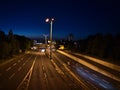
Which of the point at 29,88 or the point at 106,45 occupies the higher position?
the point at 106,45

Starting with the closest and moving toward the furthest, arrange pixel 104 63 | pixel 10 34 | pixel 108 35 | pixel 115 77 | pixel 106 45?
pixel 115 77 < pixel 104 63 < pixel 106 45 < pixel 108 35 < pixel 10 34

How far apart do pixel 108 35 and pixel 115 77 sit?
41.4m

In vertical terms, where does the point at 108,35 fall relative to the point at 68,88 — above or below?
above

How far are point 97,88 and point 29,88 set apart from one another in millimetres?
5002

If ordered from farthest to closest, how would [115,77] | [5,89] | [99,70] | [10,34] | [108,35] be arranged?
[10,34] < [108,35] < [99,70] < [115,77] < [5,89]

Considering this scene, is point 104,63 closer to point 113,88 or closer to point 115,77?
point 115,77

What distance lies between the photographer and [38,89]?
65.7 feet

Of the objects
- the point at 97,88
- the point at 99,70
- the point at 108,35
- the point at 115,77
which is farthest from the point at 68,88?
the point at 108,35

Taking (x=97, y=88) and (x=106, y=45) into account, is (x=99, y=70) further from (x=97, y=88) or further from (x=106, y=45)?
(x=106, y=45)

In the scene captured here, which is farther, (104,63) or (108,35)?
(108,35)

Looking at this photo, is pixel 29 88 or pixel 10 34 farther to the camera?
pixel 10 34

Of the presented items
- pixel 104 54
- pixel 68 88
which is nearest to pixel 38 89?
pixel 68 88

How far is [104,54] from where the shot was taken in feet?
207

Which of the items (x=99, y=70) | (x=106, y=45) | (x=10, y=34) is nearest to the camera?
(x=99, y=70)
